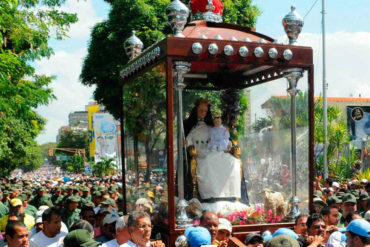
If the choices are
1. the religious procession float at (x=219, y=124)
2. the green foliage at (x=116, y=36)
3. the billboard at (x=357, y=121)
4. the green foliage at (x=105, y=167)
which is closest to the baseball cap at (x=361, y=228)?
the religious procession float at (x=219, y=124)

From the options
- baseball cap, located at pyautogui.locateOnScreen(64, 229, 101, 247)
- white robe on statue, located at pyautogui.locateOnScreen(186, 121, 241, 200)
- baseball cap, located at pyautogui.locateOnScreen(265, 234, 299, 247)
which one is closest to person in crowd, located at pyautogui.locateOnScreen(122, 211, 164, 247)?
baseball cap, located at pyautogui.locateOnScreen(64, 229, 101, 247)

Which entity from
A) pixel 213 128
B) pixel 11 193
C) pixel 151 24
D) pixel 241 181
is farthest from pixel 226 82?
pixel 151 24

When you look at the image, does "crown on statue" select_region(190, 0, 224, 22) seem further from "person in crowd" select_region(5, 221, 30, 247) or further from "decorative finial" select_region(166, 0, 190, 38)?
"person in crowd" select_region(5, 221, 30, 247)

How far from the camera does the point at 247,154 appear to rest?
899 centimetres

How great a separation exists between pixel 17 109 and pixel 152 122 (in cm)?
300

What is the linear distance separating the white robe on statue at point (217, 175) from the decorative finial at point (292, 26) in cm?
202

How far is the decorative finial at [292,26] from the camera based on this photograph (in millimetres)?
7312

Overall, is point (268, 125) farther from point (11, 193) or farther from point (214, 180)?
point (11, 193)

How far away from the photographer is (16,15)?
350 inches

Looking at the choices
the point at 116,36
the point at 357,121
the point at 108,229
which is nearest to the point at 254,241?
the point at 108,229

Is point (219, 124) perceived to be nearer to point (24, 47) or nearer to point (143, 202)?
point (143, 202)

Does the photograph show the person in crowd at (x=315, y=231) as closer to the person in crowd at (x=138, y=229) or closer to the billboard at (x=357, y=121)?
the person in crowd at (x=138, y=229)

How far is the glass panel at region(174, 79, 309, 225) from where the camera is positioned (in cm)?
741

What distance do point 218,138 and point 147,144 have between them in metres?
1.12
